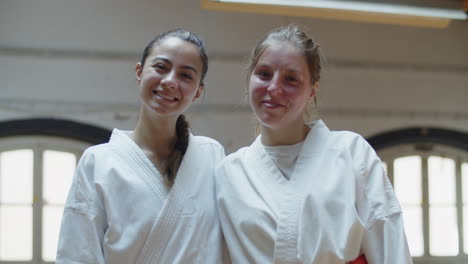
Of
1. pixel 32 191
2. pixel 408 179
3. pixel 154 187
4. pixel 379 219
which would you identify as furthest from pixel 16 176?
pixel 408 179

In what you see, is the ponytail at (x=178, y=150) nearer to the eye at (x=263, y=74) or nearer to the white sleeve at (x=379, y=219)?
the eye at (x=263, y=74)

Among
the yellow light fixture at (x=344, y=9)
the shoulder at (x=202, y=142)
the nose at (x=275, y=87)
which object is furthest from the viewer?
the yellow light fixture at (x=344, y=9)

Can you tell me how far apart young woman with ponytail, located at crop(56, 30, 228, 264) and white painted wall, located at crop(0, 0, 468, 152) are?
278 centimetres

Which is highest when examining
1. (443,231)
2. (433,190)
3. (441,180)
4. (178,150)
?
(178,150)

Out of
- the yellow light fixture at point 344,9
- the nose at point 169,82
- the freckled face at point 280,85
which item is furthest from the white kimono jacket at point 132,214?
the yellow light fixture at point 344,9

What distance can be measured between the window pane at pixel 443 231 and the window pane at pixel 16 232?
403 cm

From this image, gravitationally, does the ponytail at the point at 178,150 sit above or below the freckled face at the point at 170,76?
below

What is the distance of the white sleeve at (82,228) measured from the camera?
4.47 feet

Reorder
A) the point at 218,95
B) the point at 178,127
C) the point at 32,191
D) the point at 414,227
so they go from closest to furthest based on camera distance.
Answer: the point at 178,127, the point at 32,191, the point at 218,95, the point at 414,227

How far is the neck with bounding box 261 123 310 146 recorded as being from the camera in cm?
156

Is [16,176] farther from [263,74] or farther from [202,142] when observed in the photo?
[263,74]

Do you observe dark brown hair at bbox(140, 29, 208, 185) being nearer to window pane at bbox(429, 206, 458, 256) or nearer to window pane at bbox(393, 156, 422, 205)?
window pane at bbox(393, 156, 422, 205)

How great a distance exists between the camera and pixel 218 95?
14.6 ft

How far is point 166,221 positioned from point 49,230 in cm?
328
